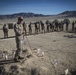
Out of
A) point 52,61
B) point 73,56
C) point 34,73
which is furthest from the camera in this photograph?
point 73,56

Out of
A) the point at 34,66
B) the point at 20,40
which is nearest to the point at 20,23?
the point at 20,40

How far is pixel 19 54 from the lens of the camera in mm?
11156

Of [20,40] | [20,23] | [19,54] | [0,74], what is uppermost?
[20,23]

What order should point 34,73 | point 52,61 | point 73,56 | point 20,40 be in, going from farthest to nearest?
1. point 73,56
2. point 52,61
3. point 20,40
4. point 34,73

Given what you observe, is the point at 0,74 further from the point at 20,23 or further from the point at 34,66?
the point at 20,23

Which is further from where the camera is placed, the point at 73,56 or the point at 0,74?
the point at 73,56

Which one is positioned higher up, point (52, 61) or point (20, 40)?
point (20, 40)

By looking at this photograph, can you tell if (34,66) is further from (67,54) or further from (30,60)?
(67,54)

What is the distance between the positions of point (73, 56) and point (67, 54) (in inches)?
25.0

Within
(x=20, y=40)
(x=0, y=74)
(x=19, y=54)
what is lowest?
(x=0, y=74)

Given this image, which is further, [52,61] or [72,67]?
[52,61]

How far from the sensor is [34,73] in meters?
10.1

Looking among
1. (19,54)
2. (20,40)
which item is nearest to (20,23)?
(20,40)

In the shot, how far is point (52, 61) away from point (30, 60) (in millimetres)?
1389
